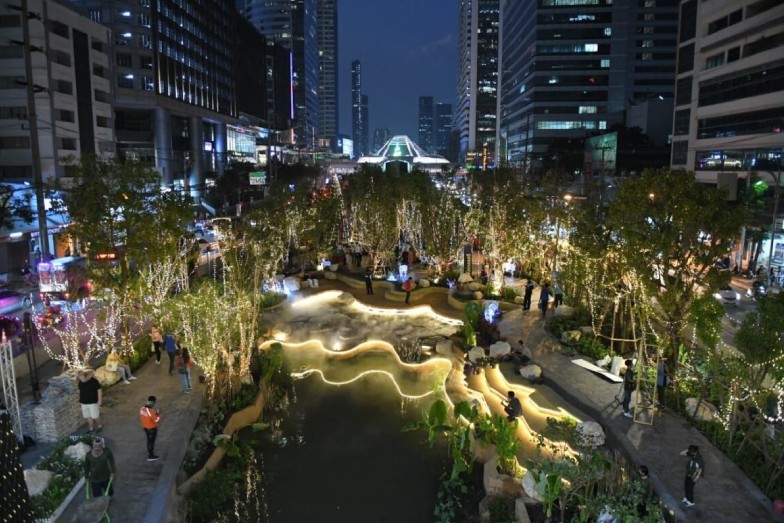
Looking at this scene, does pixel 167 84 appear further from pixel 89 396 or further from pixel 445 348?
pixel 89 396

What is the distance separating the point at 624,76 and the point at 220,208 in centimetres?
6324

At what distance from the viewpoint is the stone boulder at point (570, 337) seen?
18.1 metres

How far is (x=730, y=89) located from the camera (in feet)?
128

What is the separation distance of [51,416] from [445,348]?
37.6ft

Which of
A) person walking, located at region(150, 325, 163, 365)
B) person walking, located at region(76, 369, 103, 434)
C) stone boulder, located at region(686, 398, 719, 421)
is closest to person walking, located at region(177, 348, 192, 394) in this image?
person walking, located at region(150, 325, 163, 365)

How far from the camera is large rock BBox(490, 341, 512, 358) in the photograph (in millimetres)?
17578

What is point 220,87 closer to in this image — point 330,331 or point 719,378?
point 330,331

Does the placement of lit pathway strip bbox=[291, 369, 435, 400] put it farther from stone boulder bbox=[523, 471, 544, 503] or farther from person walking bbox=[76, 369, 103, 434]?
person walking bbox=[76, 369, 103, 434]

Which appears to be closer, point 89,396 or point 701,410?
point 89,396

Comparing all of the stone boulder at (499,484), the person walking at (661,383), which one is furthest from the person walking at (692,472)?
the person walking at (661,383)

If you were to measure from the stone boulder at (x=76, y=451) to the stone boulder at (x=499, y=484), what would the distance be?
758 cm

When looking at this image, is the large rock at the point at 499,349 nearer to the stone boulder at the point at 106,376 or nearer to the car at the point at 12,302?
the stone boulder at the point at 106,376

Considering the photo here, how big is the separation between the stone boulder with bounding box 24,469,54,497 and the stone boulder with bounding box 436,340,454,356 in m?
12.0

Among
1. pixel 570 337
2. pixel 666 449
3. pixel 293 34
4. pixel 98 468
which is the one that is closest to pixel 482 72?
pixel 293 34
